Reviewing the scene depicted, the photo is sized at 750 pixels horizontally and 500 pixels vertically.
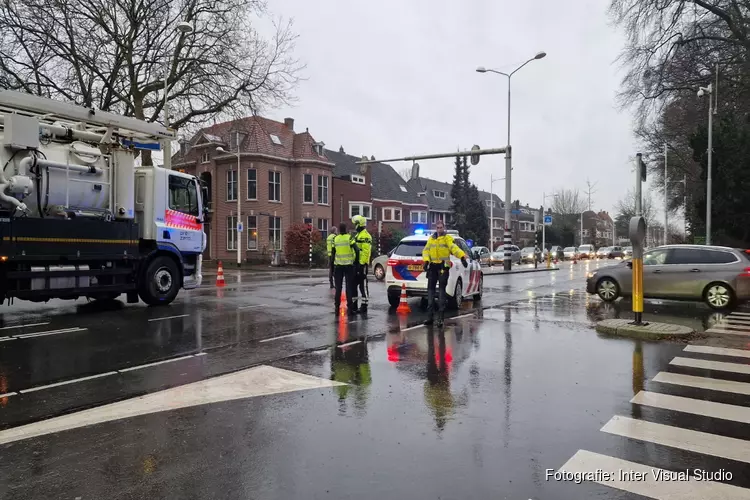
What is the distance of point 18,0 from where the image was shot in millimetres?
20000

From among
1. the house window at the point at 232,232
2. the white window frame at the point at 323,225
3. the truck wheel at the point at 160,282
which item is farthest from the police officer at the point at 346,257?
the white window frame at the point at 323,225

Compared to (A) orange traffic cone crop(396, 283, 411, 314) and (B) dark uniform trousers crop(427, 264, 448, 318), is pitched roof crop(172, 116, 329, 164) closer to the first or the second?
(A) orange traffic cone crop(396, 283, 411, 314)

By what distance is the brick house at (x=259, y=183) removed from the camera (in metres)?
37.7

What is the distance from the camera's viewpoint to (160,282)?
Answer: 1204 cm

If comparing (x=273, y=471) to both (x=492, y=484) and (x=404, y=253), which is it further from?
(x=404, y=253)

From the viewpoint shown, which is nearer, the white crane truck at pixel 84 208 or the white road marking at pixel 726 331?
the white road marking at pixel 726 331

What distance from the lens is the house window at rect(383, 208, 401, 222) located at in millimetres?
54000

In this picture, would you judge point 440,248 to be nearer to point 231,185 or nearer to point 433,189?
point 231,185

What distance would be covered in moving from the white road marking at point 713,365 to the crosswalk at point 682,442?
214 mm

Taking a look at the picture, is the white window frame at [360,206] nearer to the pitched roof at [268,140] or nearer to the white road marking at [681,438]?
the pitched roof at [268,140]

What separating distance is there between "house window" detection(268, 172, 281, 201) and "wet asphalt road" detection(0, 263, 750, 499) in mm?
29611

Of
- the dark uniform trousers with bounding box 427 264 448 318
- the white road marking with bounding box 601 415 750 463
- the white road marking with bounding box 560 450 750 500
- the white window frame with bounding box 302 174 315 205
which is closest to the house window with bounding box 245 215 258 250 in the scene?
the white window frame with bounding box 302 174 315 205

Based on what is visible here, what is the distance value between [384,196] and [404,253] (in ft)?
141

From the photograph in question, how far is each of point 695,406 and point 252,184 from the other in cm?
3563
